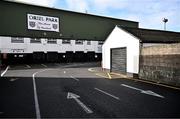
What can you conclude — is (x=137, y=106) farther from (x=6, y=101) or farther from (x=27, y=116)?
(x=6, y=101)

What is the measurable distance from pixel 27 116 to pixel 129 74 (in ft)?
42.6

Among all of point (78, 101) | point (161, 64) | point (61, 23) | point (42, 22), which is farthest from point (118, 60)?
point (61, 23)

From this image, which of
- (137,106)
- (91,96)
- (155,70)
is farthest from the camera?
(155,70)

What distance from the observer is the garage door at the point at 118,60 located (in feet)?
66.0

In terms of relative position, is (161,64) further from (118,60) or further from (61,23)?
(61,23)

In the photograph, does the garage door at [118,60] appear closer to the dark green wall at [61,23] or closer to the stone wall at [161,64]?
the stone wall at [161,64]

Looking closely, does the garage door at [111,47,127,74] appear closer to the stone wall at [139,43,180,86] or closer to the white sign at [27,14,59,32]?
the stone wall at [139,43,180,86]

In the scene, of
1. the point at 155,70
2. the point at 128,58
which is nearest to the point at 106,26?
the point at 128,58

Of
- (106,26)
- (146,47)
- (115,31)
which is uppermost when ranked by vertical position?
(106,26)

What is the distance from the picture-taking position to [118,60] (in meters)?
21.3

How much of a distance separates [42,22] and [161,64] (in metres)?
22.5

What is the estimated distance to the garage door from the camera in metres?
20.1

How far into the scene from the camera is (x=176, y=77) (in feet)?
42.7

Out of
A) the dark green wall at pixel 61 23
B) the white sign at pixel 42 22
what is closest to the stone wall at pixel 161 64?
the white sign at pixel 42 22
